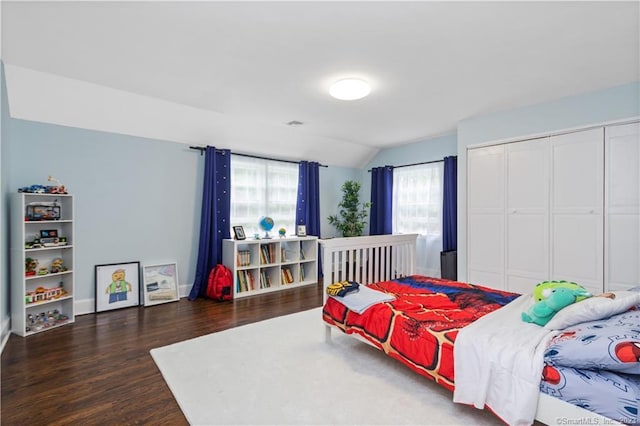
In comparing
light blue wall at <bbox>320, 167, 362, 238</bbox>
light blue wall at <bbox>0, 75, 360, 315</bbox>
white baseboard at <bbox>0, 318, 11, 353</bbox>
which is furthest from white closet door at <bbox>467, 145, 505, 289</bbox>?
white baseboard at <bbox>0, 318, 11, 353</bbox>

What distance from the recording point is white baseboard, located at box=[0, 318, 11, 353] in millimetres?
2708

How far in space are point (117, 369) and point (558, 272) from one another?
4.40m

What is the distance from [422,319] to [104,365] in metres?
2.42

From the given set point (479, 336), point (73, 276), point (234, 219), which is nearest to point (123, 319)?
point (73, 276)

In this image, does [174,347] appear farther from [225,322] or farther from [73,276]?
[73,276]

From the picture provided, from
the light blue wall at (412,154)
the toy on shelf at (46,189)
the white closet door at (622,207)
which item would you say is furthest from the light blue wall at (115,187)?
the white closet door at (622,207)

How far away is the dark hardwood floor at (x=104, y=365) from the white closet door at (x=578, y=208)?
9.90 ft

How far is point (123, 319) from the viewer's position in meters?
3.44

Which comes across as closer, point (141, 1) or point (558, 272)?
point (141, 1)

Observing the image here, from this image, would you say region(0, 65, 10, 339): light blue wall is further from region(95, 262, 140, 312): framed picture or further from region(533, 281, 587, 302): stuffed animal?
region(533, 281, 587, 302): stuffed animal

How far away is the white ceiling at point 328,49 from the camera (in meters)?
1.97

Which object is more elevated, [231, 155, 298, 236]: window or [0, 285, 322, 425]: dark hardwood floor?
[231, 155, 298, 236]: window

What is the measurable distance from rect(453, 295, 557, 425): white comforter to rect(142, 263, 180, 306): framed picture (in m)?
3.62

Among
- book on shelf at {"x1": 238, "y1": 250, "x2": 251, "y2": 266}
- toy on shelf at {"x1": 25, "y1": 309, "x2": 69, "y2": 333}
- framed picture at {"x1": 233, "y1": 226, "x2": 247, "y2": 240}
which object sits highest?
framed picture at {"x1": 233, "y1": 226, "x2": 247, "y2": 240}
